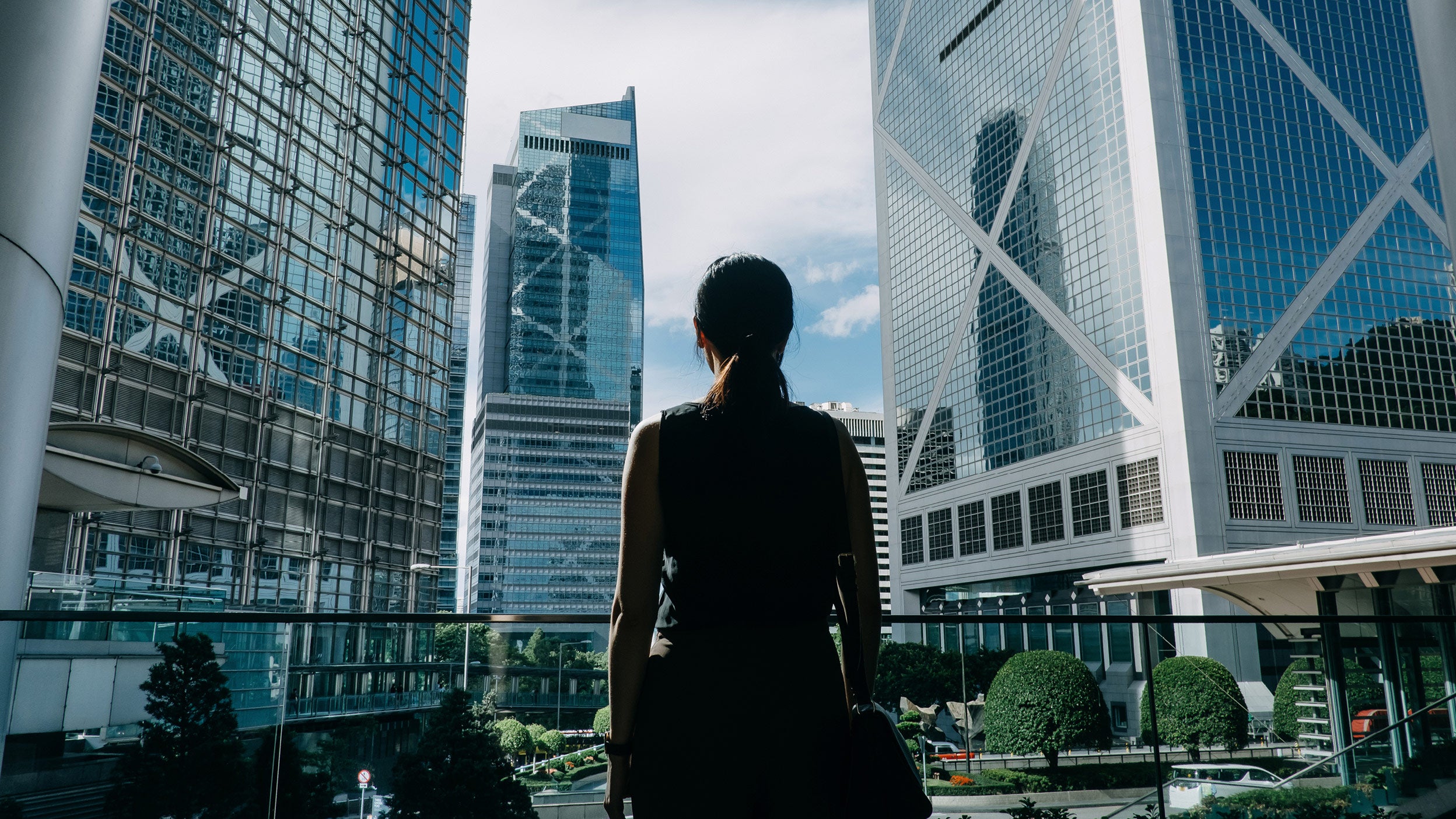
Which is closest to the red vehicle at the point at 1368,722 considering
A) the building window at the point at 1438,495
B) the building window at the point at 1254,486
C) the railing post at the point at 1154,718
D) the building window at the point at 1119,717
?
the railing post at the point at 1154,718

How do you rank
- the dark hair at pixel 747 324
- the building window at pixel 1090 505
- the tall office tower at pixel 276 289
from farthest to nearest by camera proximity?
the building window at pixel 1090 505 → the tall office tower at pixel 276 289 → the dark hair at pixel 747 324

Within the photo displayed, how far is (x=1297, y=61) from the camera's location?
40.9 meters

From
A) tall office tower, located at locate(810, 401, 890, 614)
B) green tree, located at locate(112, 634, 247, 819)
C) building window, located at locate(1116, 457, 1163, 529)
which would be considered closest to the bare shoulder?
green tree, located at locate(112, 634, 247, 819)

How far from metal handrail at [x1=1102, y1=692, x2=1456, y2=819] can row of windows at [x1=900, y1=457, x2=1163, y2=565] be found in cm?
3649

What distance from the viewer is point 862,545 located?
51.6 inches

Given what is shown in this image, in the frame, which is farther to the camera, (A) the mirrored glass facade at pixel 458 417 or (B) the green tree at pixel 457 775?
(A) the mirrored glass facade at pixel 458 417

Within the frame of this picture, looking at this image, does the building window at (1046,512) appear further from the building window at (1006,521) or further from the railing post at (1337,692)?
the railing post at (1337,692)

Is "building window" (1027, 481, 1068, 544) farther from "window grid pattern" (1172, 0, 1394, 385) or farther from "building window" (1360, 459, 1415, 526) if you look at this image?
"building window" (1360, 459, 1415, 526)

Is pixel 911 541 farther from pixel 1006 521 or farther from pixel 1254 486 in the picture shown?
pixel 1254 486

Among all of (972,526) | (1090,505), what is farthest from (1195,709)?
(972,526)

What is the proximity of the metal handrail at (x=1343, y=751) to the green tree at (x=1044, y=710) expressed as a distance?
0.60 ft

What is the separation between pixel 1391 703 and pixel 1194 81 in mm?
42650

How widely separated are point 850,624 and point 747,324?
449mm

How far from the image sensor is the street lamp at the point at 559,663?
247 centimetres
